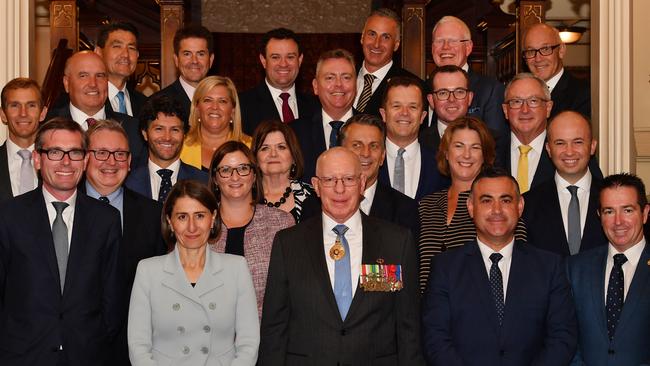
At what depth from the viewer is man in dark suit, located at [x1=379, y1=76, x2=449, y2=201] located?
5914mm

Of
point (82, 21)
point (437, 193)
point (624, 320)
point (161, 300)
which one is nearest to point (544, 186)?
point (437, 193)

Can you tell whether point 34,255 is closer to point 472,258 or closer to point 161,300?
point 161,300

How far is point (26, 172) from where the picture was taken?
18.8 feet

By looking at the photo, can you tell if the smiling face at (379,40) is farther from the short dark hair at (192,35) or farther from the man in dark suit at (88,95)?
the man in dark suit at (88,95)

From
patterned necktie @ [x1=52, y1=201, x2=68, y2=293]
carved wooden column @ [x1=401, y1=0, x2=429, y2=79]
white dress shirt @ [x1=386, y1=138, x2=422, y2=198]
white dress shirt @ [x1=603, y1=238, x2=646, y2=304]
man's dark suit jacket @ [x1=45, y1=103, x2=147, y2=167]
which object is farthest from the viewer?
carved wooden column @ [x1=401, y1=0, x2=429, y2=79]

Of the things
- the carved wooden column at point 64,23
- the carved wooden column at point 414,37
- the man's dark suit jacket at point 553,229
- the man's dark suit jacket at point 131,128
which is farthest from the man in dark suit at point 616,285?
the carved wooden column at point 64,23

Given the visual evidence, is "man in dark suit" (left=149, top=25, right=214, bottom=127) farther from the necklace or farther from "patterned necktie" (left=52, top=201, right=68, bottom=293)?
"patterned necktie" (left=52, top=201, right=68, bottom=293)

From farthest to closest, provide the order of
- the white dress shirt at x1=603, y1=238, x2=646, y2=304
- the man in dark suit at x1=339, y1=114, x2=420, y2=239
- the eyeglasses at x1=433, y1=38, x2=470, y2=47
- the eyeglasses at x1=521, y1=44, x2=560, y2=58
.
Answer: the eyeglasses at x1=433, y1=38, x2=470, y2=47, the eyeglasses at x1=521, y1=44, x2=560, y2=58, the man in dark suit at x1=339, y1=114, x2=420, y2=239, the white dress shirt at x1=603, y1=238, x2=646, y2=304

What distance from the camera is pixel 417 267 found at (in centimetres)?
489

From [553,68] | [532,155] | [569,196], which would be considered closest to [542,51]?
[553,68]

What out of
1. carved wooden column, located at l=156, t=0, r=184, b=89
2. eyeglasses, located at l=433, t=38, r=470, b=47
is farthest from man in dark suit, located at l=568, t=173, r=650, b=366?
carved wooden column, located at l=156, t=0, r=184, b=89

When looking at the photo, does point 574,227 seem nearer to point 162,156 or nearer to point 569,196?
point 569,196

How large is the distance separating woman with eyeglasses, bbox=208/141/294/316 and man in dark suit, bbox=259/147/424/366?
0.89 feet

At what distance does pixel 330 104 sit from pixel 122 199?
1.44 meters
